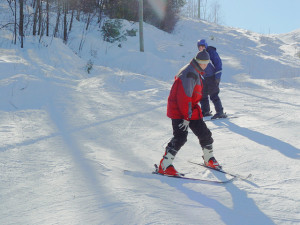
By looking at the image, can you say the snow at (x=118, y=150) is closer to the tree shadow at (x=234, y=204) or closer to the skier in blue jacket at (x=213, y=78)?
the tree shadow at (x=234, y=204)

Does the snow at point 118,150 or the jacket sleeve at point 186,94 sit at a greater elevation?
the jacket sleeve at point 186,94

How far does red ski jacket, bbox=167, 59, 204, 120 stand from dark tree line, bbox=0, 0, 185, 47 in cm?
885

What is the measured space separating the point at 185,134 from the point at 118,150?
4.50ft

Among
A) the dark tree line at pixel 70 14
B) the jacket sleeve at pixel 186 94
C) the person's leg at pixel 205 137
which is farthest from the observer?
the dark tree line at pixel 70 14

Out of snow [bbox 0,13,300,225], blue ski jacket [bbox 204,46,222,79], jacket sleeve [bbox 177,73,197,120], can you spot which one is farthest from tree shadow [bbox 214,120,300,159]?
jacket sleeve [bbox 177,73,197,120]

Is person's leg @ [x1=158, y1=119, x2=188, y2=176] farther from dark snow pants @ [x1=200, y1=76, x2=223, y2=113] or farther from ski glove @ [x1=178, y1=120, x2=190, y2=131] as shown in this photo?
dark snow pants @ [x1=200, y1=76, x2=223, y2=113]

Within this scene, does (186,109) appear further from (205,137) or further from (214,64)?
(214,64)

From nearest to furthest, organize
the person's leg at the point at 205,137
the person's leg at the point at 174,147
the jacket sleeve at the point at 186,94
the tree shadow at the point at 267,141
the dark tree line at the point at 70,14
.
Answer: the jacket sleeve at the point at 186,94 → the person's leg at the point at 174,147 → the person's leg at the point at 205,137 → the tree shadow at the point at 267,141 → the dark tree line at the point at 70,14

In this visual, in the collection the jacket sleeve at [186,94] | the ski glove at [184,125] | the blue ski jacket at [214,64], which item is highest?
the blue ski jacket at [214,64]

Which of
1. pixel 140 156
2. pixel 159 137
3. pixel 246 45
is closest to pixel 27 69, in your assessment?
pixel 159 137

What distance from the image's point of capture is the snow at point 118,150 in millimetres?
2826

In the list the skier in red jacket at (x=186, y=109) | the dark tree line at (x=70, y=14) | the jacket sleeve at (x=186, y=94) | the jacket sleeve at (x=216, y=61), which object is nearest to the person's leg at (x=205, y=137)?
the skier in red jacket at (x=186, y=109)

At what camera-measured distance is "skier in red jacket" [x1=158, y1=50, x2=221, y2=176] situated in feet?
12.0

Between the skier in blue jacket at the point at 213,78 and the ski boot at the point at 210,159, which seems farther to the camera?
the skier in blue jacket at the point at 213,78
